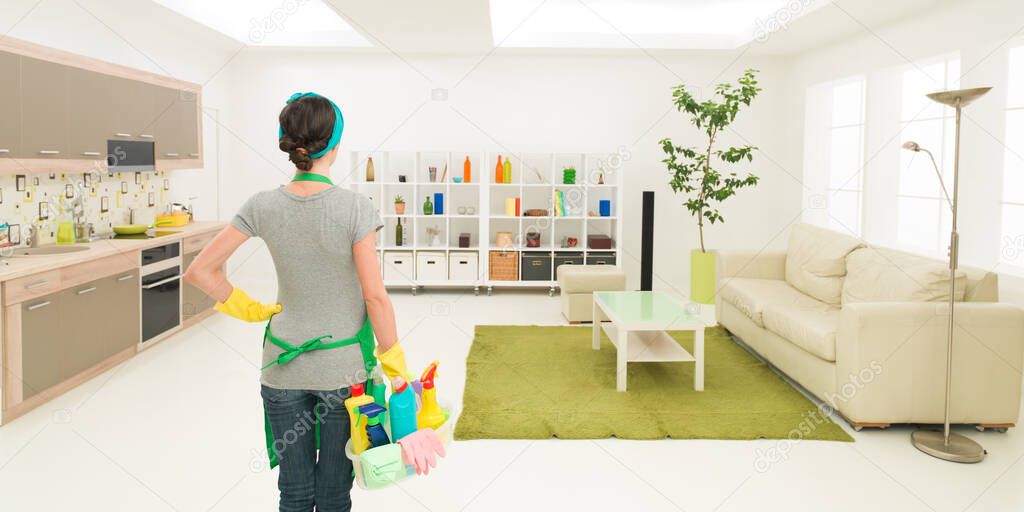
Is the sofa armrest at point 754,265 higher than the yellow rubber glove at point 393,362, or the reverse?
the sofa armrest at point 754,265

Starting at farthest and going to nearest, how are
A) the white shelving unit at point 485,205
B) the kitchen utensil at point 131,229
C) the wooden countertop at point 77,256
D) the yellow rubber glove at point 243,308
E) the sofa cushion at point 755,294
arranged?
the white shelving unit at point 485,205 → the kitchen utensil at point 131,229 → the sofa cushion at point 755,294 → the wooden countertop at point 77,256 → the yellow rubber glove at point 243,308

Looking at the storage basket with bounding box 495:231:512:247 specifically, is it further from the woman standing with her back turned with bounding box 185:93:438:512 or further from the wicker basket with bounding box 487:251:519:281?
the woman standing with her back turned with bounding box 185:93:438:512

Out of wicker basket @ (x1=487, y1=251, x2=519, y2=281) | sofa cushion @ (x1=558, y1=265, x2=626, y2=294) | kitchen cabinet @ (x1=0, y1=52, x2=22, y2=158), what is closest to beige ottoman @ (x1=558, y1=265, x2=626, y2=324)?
sofa cushion @ (x1=558, y1=265, x2=626, y2=294)

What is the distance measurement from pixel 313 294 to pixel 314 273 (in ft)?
0.19

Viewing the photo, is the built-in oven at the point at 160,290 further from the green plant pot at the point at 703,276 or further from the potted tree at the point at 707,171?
the green plant pot at the point at 703,276

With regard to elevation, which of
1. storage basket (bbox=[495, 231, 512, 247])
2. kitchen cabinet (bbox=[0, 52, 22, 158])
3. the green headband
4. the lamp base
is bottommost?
the lamp base

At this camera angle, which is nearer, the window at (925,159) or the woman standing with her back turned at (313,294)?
the woman standing with her back turned at (313,294)

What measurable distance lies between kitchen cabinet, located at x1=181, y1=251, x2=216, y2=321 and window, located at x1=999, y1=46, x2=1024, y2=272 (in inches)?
235

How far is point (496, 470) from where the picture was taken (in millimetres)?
3408

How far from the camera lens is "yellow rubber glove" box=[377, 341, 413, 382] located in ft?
6.50

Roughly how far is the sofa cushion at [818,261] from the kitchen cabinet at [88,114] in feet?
16.9

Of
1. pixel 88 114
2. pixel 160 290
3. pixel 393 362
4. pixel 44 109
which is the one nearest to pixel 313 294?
pixel 393 362

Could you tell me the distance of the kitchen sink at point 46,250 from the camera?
4664 mm

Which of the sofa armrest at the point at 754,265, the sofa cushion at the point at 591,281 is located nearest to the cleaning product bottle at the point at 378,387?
the sofa armrest at the point at 754,265
